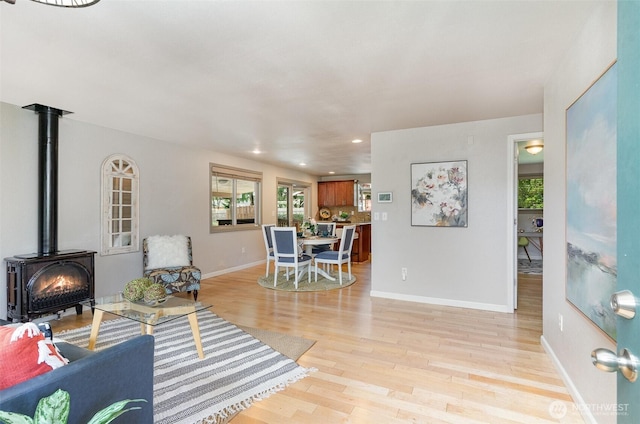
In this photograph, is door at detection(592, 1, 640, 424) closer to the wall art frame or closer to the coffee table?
the coffee table

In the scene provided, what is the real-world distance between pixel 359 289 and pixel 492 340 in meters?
2.15

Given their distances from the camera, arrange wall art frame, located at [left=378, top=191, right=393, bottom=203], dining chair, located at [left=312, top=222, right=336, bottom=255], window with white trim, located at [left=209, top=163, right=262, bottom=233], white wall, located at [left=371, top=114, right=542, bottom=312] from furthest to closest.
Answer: dining chair, located at [left=312, top=222, right=336, bottom=255] → window with white trim, located at [left=209, top=163, right=262, bottom=233] → wall art frame, located at [left=378, top=191, right=393, bottom=203] → white wall, located at [left=371, top=114, right=542, bottom=312]

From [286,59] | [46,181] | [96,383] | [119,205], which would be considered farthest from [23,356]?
[119,205]

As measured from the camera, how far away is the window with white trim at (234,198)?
5965 mm

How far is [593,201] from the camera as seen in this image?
1670 mm

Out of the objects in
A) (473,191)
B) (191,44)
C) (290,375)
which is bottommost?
(290,375)

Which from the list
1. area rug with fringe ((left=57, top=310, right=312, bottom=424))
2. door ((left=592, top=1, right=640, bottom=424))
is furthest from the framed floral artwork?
door ((left=592, top=1, right=640, bottom=424))

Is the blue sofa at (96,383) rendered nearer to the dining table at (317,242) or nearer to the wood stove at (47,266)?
the wood stove at (47,266)

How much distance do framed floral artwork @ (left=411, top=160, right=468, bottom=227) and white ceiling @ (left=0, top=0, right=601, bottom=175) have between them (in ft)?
1.99

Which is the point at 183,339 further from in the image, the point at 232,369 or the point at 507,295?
the point at 507,295

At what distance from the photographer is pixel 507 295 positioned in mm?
3705

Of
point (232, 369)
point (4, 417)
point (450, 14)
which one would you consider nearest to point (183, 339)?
point (232, 369)

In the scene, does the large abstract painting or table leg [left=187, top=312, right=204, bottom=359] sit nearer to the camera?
the large abstract painting

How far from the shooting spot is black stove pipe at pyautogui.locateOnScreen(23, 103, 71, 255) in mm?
3330
